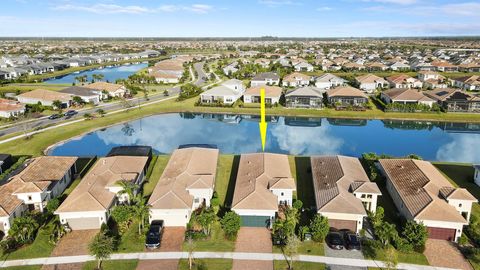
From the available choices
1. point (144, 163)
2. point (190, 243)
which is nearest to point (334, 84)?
point (144, 163)

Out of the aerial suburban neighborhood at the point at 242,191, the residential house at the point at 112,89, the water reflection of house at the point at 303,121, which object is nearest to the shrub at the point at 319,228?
the aerial suburban neighborhood at the point at 242,191

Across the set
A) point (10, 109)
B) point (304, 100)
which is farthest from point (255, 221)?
point (10, 109)

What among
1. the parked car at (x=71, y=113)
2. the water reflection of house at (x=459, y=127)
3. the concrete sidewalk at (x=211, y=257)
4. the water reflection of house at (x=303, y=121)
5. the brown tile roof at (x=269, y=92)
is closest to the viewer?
the concrete sidewalk at (x=211, y=257)

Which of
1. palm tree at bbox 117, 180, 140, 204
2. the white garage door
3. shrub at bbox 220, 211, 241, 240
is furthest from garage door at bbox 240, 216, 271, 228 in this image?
palm tree at bbox 117, 180, 140, 204

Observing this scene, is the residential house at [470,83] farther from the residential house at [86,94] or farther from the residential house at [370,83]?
the residential house at [86,94]

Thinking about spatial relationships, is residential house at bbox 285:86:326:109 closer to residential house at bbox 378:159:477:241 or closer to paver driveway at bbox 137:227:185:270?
residential house at bbox 378:159:477:241
